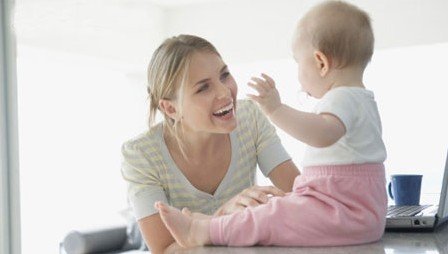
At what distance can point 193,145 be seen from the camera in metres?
1.78

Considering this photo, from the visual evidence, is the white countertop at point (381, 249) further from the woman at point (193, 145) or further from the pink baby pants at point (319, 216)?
the woman at point (193, 145)

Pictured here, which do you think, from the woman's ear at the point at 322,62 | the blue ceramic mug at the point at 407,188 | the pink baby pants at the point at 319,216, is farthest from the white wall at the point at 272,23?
the pink baby pants at the point at 319,216

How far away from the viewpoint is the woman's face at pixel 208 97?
1576 millimetres

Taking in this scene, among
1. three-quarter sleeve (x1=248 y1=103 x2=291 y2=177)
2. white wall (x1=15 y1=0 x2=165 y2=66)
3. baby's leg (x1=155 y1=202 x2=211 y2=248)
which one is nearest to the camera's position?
baby's leg (x1=155 y1=202 x2=211 y2=248)

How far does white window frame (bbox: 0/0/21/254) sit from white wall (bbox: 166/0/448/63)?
2.27 m

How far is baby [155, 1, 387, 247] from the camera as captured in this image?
1.07m

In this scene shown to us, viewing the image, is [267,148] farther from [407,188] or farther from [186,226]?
[186,226]

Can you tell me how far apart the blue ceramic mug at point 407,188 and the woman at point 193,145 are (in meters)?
0.29

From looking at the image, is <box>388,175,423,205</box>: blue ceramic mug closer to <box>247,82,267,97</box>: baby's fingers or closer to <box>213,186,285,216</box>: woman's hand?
<box>213,186,285,216</box>: woman's hand

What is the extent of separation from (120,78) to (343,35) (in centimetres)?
561

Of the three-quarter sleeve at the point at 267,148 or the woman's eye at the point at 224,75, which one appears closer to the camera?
the woman's eye at the point at 224,75

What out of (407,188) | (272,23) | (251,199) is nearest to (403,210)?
(407,188)

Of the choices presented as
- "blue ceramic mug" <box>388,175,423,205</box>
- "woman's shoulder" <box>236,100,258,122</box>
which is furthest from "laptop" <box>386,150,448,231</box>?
"woman's shoulder" <box>236,100,258,122</box>

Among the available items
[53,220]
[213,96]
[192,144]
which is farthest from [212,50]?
[53,220]
